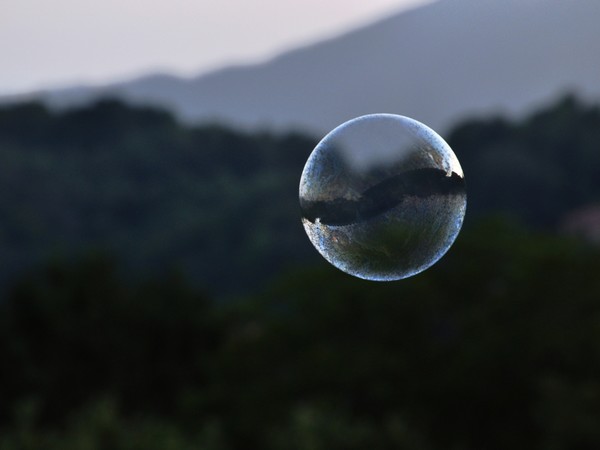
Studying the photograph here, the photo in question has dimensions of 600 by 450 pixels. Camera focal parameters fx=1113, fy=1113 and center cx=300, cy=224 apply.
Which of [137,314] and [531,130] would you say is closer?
[137,314]

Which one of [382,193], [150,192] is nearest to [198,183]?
[150,192]

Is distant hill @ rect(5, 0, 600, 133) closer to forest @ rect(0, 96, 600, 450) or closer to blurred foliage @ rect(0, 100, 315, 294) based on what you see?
blurred foliage @ rect(0, 100, 315, 294)

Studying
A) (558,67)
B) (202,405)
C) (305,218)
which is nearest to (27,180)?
(202,405)

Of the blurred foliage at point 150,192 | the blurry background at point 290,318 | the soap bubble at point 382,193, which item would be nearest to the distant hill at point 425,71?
the blurred foliage at point 150,192

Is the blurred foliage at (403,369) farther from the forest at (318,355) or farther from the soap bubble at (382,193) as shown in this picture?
the soap bubble at (382,193)

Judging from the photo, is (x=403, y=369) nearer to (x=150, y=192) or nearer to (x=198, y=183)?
(x=150, y=192)

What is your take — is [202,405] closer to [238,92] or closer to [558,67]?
[558,67]
